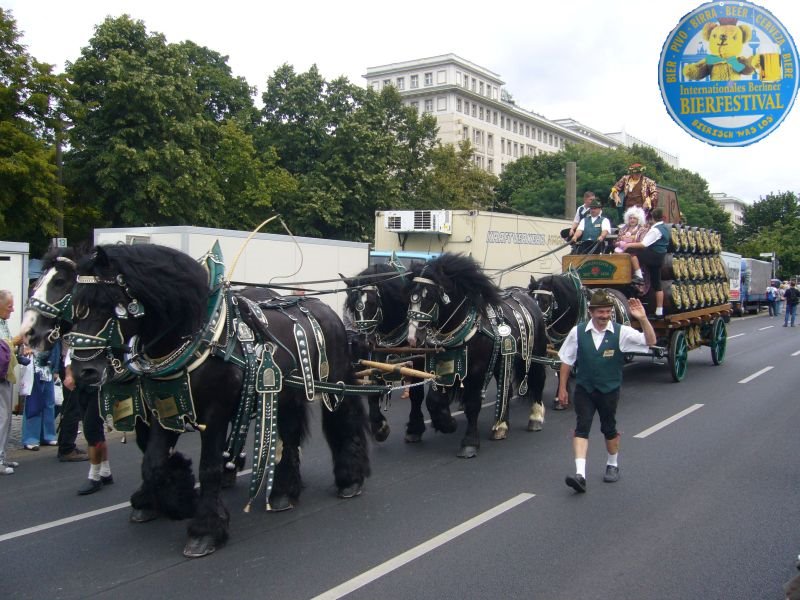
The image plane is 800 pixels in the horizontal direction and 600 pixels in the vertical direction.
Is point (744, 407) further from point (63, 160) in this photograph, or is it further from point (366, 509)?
point (63, 160)

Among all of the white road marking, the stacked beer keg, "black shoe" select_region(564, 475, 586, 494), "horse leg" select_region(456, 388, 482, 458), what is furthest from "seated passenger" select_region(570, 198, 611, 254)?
the white road marking

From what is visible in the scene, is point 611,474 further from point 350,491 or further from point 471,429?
point 350,491

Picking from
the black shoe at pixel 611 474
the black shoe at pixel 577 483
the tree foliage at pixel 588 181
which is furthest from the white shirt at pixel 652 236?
the tree foliage at pixel 588 181

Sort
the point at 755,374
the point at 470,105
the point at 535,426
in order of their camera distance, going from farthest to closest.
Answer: the point at 470,105
the point at 755,374
the point at 535,426

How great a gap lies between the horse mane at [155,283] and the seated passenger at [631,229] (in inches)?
344

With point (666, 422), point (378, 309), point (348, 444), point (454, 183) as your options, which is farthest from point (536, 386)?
point (454, 183)

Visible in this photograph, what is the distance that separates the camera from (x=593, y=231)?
12.4 meters

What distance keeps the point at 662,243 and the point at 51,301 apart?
958 centimetres

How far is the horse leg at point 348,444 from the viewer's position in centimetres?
611

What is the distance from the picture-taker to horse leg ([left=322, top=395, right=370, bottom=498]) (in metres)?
6.11

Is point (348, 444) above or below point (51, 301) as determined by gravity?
below

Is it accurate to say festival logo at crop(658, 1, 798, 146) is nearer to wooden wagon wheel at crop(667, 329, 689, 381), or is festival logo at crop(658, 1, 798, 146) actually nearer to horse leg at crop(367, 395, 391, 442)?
horse leg at crop(367, 395, 391, 442)

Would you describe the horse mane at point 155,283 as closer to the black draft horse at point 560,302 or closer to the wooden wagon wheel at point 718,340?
the black draft horse at point 560,302

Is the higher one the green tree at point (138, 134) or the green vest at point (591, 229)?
the green tree at point (138, 134)
